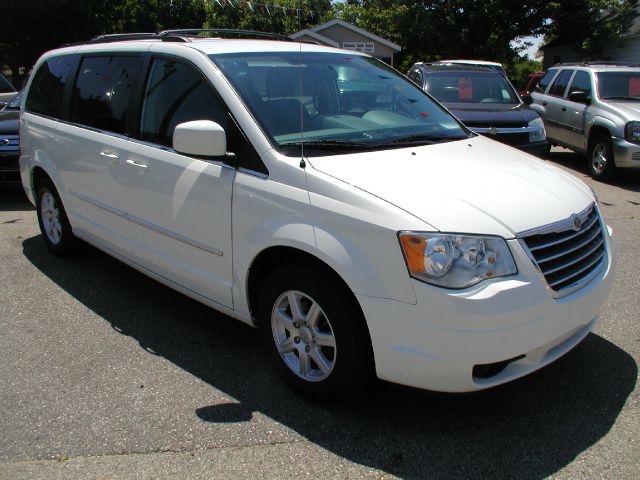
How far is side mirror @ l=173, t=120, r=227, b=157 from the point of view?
3113mm

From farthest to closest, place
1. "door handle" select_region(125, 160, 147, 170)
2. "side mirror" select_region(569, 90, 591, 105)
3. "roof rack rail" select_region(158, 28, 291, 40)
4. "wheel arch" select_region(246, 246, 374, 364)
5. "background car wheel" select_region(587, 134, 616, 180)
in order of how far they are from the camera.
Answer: "side mirror" select_region(569, 90, 591, 105), "background car wheel" select_region(587, 134, 616, 180), "roof rack rail" select_region(158, 28, 291, 40), "door handle" select_region(125, 160, 147, 170), "wheel arch" select_region(246, 246, 374, 364)

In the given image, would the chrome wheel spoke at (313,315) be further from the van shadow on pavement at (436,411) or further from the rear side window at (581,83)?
the rear side window at (581,83)

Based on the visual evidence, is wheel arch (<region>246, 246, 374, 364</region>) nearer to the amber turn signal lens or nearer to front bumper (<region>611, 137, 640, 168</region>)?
the amber turn signal lens

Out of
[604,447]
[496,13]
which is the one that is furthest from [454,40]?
[604,447]

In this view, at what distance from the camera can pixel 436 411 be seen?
10.2 ft

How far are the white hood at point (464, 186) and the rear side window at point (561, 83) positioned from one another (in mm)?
8184

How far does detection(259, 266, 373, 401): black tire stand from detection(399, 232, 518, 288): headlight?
42cm

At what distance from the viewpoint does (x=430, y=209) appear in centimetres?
266

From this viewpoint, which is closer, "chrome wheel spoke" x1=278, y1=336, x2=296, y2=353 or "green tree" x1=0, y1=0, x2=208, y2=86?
"chrome wheel spoke" x1=278, y1=336, x2=296, y2=353

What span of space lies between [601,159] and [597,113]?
749 millimetres

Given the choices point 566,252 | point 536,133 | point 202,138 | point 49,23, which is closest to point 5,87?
point 536,133

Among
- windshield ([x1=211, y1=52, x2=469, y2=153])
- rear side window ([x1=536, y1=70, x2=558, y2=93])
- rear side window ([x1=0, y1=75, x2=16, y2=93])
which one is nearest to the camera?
windshield ([x1=211, y1=52, x2=469, y2=153])

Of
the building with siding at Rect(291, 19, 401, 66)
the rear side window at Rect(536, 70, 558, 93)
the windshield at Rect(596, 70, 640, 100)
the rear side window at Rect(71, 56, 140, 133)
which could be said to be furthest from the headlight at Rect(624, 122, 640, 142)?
the building with siding at Rect(291, 19, 401, 66)

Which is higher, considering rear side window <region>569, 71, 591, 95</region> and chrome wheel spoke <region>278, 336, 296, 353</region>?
rear side window <region>569, 71, 591, 95</region>
